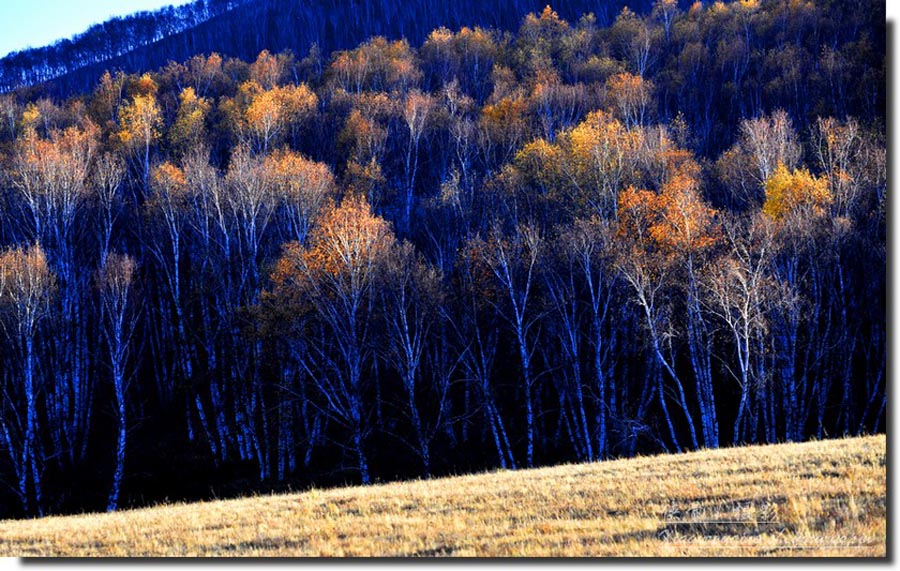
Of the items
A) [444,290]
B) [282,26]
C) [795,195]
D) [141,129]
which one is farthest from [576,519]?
[282,26]

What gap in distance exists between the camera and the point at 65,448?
2983 centimetres

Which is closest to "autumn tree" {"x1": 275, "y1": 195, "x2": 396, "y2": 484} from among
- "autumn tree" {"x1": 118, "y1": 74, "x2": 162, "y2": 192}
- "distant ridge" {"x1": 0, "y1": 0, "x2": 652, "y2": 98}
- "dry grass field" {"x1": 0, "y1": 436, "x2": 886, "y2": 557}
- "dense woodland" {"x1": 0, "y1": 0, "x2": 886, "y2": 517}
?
"dense woodland" {"x1": 0, "y1": 0, "x2": 886, "y2": 517}

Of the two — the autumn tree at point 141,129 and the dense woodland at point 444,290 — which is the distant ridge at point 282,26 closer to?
the autumn tree at point 141,129

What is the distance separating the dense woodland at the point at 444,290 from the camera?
76.1ft

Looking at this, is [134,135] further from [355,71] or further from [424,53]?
[424,53]

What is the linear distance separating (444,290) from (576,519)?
59.3 ft

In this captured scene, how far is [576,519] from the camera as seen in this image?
930cm

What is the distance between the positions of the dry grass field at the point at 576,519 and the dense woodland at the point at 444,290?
8.24 meters

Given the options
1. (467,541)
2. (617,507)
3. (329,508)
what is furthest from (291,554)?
(617,507)

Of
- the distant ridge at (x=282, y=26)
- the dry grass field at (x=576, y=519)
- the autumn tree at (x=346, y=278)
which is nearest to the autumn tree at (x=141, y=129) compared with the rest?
the autumn tree at (x=346, y=278)

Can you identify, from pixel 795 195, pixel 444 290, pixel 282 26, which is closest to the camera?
pixel 795 195

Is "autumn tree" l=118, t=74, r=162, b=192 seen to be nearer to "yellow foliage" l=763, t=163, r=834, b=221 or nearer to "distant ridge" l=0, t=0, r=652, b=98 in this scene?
"distant ridge" l=0, t=0, r=652, b=98

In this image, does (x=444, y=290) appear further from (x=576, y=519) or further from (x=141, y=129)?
(x=141, y=129)

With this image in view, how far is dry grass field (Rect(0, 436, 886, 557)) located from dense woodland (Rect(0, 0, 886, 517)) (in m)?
8.24
